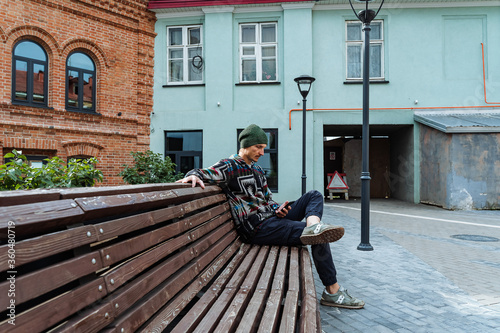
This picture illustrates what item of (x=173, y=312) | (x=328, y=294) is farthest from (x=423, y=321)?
(x=173, y=312)

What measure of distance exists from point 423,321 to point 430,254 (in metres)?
2.69

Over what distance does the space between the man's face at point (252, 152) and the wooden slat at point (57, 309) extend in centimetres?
241

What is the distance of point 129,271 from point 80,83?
1277 centimetres

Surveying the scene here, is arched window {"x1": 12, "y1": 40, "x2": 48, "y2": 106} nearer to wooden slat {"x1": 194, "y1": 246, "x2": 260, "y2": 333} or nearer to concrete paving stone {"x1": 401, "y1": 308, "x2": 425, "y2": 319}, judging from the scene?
wooden slat {"x1": 194, "y1": 246, "x2": 260, "y2": 333}

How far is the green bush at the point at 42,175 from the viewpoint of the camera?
4.04 m

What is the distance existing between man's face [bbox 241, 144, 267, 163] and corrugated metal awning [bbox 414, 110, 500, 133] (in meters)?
9.64

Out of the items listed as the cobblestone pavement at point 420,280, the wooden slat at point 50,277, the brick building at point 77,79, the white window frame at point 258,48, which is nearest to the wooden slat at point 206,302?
the wooden slat at point 50,277

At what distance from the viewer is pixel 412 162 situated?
44.9 ft

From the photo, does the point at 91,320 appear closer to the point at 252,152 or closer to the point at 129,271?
the point at 129,271

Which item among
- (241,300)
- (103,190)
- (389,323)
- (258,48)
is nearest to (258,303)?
(241,300)

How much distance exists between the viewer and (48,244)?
45.3 inches

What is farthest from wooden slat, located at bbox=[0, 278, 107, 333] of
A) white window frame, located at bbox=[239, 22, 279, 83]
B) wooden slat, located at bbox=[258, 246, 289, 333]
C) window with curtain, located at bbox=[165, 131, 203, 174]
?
white window frame, located at bbox=[239, 22, 279, 83]

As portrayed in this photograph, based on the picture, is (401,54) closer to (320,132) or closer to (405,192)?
(320,132)

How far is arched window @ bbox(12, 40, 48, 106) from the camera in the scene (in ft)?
37.3
